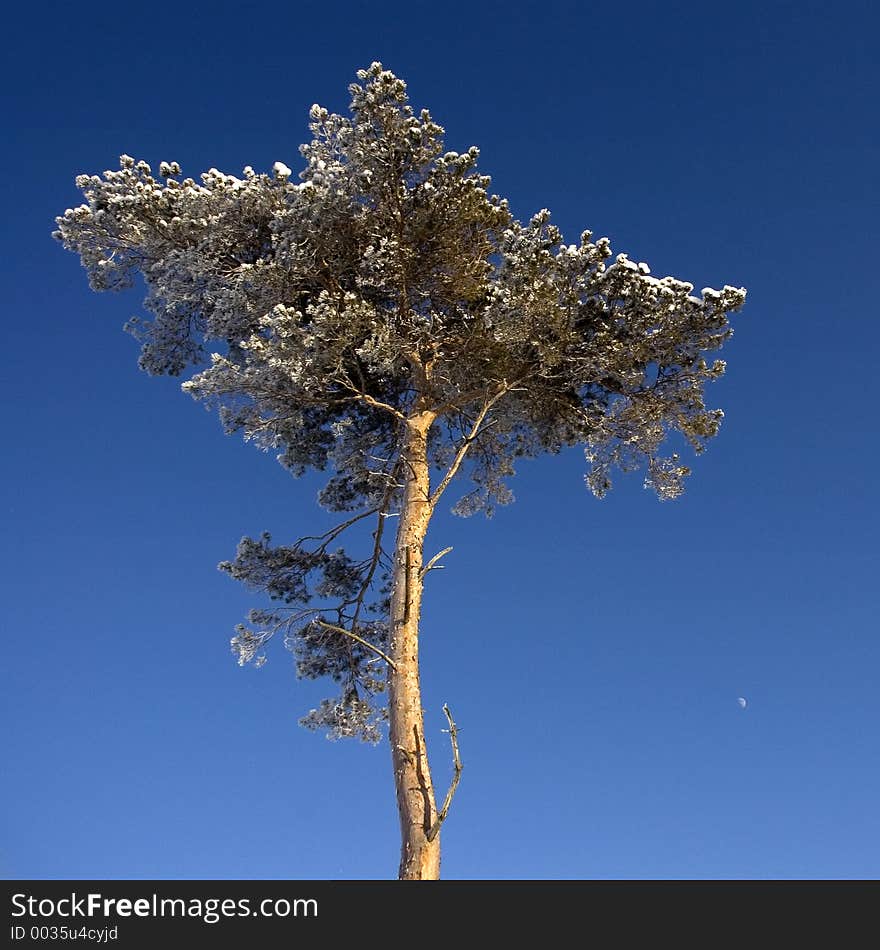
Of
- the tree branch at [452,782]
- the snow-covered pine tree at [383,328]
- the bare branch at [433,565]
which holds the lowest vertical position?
the tree branch at [452,782]

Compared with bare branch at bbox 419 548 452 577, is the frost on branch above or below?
above

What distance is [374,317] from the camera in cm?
1470

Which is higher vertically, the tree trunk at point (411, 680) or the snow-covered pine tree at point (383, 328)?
the snow-covered pine tree at point (383, 328)

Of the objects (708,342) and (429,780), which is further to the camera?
(708,342)

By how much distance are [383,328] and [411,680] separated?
528 cm

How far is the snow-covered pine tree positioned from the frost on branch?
1.4 inches

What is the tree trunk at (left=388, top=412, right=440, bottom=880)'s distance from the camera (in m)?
11.7

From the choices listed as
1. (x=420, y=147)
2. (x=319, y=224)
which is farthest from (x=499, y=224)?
(x=319, y=224)

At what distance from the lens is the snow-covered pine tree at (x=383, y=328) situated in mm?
14453

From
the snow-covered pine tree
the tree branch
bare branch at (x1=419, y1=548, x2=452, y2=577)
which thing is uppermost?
the snow-covered pine tree

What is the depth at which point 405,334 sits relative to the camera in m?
15.4

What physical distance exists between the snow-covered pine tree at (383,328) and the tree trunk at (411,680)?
5 centimetres
